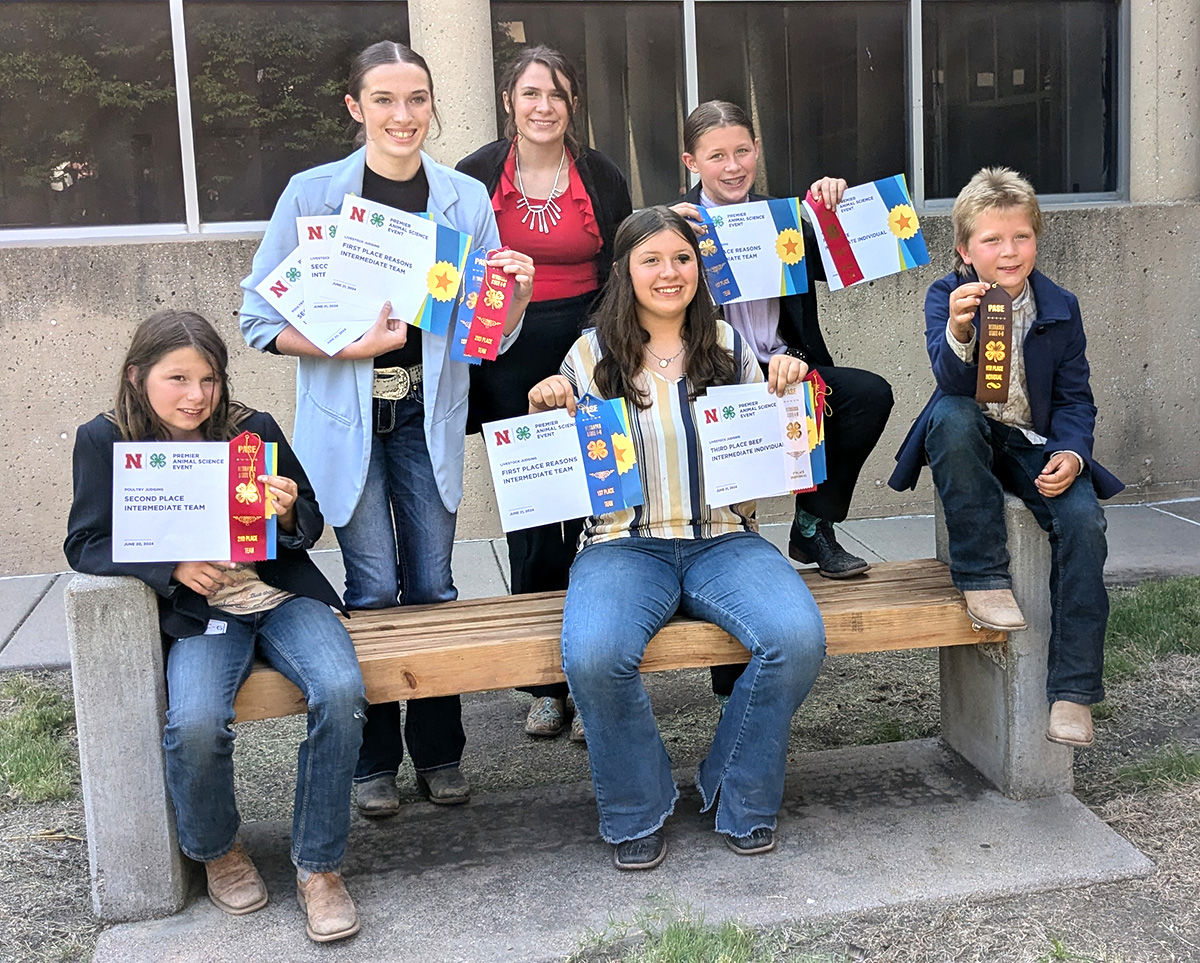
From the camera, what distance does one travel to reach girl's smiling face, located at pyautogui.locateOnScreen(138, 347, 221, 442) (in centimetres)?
302

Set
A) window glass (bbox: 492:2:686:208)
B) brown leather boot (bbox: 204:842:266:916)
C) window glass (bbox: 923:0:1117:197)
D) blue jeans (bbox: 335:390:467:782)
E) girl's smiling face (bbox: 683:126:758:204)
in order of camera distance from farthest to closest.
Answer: window glass (bbox: 923:0:1117:197)
window glass (bbox: 492:2:686:208)
girl's smiling face (bbox: 683:126:758:204)
blue jeans (bbox: 335:390:467:782)
brown leather boot (bbox: 204:842:266:916)

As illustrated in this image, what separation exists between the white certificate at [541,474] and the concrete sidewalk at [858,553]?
1889mm

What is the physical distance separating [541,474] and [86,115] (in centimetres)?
382

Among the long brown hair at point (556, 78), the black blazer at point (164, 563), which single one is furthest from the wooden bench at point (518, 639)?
the long brown hair at point (556, 78)

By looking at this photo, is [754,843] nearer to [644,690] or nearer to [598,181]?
[644,690]

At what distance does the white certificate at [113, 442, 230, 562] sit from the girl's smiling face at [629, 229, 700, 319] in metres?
1.16

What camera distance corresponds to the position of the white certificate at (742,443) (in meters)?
3.39

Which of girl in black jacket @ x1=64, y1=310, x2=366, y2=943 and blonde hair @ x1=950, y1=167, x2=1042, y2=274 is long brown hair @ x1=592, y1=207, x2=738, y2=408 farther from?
girl in black jacket @ x1=64, y1=310, x2=366, y2=943

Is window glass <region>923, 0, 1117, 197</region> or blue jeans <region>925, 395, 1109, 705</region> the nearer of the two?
blue jeans <region>925, 395, 1109, 705</region>

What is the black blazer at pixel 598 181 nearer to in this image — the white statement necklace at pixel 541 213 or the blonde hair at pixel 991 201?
the white statement necklace at pixel 541 213

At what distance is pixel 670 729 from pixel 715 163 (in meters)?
1.83

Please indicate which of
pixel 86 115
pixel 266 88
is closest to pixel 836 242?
pixel 266 88

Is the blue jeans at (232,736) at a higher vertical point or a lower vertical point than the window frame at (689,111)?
lower

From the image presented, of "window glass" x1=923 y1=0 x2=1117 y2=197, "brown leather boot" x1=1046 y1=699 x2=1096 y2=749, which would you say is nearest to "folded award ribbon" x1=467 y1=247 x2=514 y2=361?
"brown leather boot" x1=1046 y1=699 x2=1096 y2=749
